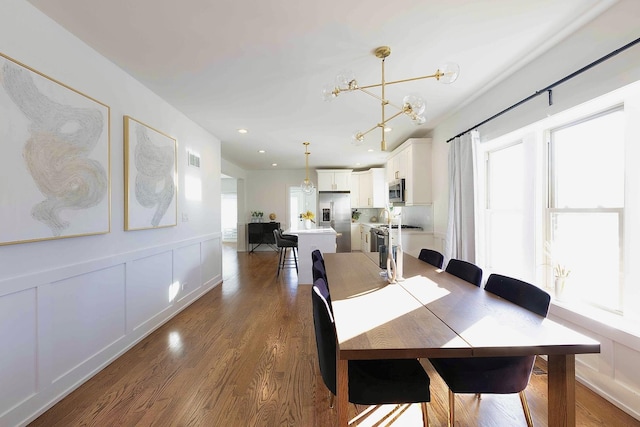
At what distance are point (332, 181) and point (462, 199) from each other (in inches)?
181

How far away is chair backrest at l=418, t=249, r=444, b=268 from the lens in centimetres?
249

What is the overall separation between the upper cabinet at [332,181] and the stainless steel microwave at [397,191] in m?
2.18

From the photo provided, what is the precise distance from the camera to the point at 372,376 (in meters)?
1.33

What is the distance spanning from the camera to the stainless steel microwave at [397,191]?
4.91 meters

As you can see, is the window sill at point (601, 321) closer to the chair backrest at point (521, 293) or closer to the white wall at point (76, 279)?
the chair backrest at point (521, 293)

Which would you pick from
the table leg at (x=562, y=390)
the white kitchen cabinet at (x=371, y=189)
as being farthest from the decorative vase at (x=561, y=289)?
the white kitchen cabinet at (x=371, y=189)

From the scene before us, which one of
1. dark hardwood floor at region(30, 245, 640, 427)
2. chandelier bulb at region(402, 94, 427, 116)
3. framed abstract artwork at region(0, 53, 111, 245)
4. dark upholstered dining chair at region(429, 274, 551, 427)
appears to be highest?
chandelier bulb at region(402, 94, 427, 116)

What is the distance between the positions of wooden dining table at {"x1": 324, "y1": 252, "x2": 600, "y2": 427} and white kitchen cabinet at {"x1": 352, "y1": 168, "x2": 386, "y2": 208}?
5.64m

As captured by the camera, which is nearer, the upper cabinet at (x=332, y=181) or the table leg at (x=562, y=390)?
the table leg at (x=562, y=390)

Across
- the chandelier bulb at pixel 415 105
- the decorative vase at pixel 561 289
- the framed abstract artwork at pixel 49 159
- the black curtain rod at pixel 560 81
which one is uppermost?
the black curtain rod at pixel 560 81

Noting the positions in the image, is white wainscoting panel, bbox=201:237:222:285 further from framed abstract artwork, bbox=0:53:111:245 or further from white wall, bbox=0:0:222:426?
framed abstract artwork, bbox=0:53:111:245

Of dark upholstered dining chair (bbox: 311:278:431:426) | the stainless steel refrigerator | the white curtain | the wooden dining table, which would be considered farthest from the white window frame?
the stainless steel refrigerator

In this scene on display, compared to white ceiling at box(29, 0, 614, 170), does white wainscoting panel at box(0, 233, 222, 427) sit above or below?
below

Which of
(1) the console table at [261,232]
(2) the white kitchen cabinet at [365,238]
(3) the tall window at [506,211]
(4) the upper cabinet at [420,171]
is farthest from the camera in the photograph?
(1) the console table at [261,232]
